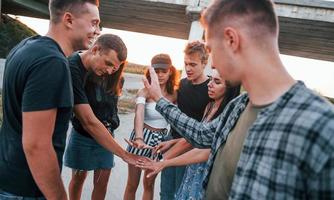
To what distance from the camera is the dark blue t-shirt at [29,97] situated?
1.65m

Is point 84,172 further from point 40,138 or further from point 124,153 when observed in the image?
point 40,138

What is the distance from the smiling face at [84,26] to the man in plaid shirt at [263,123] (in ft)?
2.69

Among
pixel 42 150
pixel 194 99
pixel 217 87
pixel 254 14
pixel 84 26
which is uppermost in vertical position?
pixel 254 14

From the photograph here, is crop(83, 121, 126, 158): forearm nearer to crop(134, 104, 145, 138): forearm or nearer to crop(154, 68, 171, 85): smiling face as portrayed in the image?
crop(134, 104, 145, 138): forearm

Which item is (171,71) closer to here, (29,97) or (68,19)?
(68,19)

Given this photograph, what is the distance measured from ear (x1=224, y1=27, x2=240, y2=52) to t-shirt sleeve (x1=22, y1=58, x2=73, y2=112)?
0.85m

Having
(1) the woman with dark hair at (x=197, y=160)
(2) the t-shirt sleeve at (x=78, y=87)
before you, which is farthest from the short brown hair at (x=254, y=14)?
(2) the t-shirt sleeve at (x=78, y=87)

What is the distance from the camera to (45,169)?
1752mm

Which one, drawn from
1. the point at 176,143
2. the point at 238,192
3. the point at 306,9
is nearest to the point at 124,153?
the point at 176,143

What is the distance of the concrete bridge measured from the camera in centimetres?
995

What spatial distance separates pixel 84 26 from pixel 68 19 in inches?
4.0

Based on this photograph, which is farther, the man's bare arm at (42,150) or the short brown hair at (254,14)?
the man's bare arm at (42,150)

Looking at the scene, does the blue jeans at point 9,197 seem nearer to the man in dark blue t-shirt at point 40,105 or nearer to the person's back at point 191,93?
the man in dark blue t-shirt at point 40,105

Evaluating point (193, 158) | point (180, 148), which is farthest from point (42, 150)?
point (180, 148)
